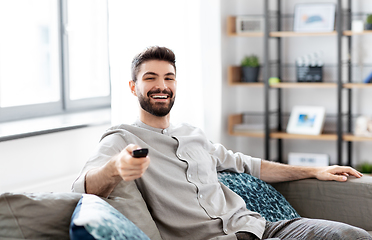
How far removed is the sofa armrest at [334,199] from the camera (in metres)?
2.08

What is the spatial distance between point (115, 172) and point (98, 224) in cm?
26

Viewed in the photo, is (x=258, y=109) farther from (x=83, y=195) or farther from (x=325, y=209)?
(x=83, y=195)

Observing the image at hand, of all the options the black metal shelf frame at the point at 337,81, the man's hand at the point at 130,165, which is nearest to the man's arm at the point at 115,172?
the man's hand at the point at 130,165

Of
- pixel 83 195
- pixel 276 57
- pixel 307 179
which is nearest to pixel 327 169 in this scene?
pixel 307 179

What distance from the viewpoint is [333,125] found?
12.8 feet

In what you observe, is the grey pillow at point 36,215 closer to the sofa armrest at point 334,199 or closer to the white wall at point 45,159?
the white wall at point 45,159

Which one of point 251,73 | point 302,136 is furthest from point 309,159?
point 251,73

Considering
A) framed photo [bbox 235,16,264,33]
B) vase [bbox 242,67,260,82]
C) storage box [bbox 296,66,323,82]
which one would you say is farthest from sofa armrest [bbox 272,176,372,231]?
framed photo [bbox 235,16,264,33]

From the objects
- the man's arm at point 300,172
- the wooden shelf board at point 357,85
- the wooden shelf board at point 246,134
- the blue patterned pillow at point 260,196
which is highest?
the wooden shelf board at point 357,85

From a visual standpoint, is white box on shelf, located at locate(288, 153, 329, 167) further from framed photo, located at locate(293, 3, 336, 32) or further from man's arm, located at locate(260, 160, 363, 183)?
man's arm, located at locate(260, 160, 363, 183)

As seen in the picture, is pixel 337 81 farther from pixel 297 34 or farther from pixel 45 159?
pixel 45 159

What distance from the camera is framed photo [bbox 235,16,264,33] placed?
3.80 metres

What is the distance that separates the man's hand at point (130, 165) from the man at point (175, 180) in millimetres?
180

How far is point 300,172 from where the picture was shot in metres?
2.22
